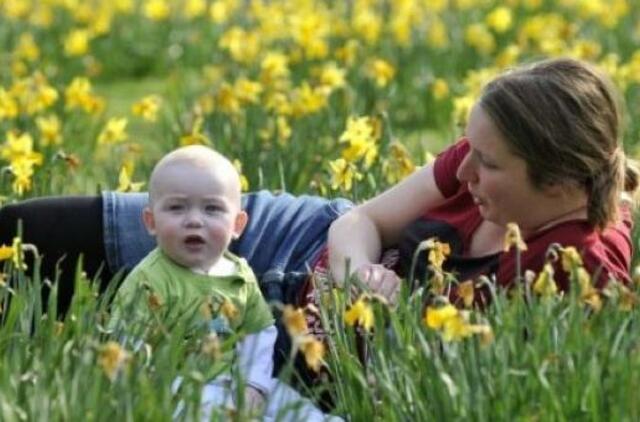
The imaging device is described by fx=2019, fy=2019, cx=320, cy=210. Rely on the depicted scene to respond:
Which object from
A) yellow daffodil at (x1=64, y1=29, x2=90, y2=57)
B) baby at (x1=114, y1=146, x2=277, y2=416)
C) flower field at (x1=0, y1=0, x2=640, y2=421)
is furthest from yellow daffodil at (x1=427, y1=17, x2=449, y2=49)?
baby at (x1=114, y1=146, x2=277, y2=416)

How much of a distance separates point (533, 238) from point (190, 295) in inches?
27.7

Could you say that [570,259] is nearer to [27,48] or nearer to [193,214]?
[193,214]

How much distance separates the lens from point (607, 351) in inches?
134

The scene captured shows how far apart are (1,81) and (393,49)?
174 cm

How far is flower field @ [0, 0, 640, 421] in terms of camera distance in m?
3.30

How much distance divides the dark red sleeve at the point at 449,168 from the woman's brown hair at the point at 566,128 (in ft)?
1.06

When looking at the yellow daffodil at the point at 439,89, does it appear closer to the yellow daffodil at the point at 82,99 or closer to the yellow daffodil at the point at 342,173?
the yellow daffodil at the point at 82,99

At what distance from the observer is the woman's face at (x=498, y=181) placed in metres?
3.99

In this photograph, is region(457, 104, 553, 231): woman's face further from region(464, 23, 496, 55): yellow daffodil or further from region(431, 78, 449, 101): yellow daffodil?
region(464, 23, 496, 55): yellow daffodil

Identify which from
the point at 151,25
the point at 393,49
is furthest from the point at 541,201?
the point at 151,25

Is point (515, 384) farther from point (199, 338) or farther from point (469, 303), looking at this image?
point (199, 338)

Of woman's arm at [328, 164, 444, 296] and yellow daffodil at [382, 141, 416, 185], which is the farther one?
yellow daffodil at [382, 141, 416, 185]

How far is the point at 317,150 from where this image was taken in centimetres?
593

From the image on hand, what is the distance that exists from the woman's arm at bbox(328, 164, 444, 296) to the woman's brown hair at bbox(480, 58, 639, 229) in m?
0.41
